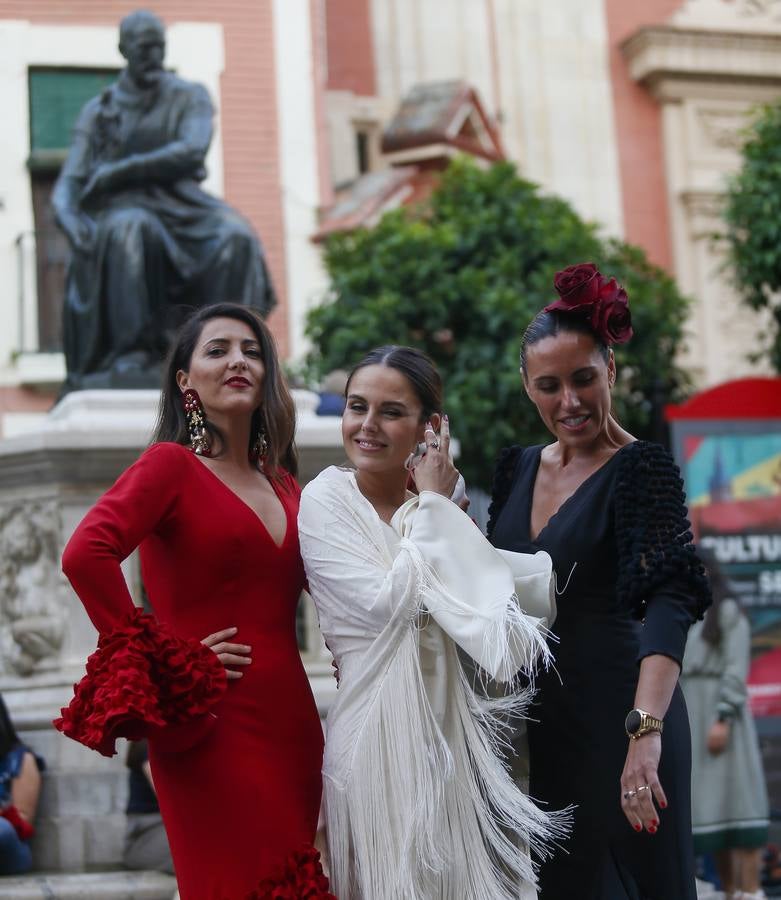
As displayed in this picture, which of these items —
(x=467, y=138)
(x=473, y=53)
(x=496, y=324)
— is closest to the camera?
(x=496, y=324)

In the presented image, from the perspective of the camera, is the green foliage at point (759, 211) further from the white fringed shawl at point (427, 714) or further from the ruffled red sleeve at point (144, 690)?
the ruffled red sleeve at point (144, 690)

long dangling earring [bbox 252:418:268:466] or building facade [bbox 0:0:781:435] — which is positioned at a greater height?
building facade [bbox 0:0:781:435]

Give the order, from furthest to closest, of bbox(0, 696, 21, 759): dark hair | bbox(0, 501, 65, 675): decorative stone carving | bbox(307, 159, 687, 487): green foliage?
1. bbox(307, 159, 687, 487): green foliage
2. bbox(0, 501, 65, 675): decorative stone carving
3. bbox(0, 696, 21, 759): dark hair

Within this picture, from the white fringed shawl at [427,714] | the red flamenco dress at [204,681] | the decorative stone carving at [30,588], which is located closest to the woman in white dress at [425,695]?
the white fringed shawl at [427,714]

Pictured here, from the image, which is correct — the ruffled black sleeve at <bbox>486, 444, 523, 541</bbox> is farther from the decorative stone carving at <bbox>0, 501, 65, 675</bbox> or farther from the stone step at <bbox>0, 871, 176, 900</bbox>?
the decorative stone carving at <bbox>0, 501, 65, 675</bbox>

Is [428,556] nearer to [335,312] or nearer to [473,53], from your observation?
[335,312]

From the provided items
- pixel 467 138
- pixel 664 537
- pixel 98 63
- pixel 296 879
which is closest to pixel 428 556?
pixel 664 537

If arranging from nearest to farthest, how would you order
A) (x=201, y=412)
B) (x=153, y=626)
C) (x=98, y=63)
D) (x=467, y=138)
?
(x=153, y=626) < (x=201, y=412) < (x=98, y=63) < (x=467, y=138)

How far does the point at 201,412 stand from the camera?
11.1ft

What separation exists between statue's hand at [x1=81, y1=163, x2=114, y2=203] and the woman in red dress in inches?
159

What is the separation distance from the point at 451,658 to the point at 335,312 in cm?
1267

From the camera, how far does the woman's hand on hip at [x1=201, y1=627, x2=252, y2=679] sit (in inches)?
121

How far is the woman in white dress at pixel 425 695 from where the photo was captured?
2928mm

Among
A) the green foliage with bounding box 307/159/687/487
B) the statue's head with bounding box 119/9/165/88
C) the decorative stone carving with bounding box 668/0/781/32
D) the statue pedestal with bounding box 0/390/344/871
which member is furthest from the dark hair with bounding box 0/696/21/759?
the decorative stone carving with bounding box 668/0/781/32
